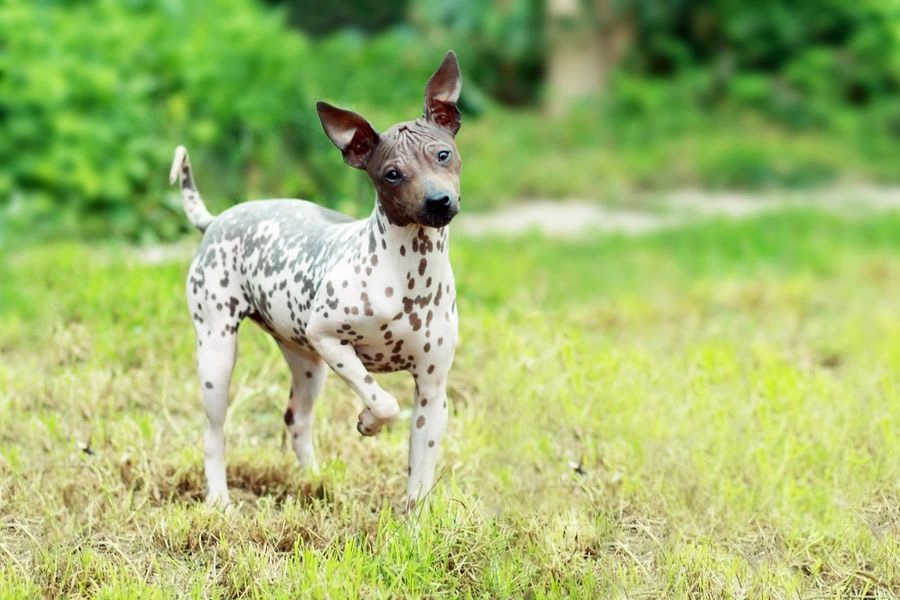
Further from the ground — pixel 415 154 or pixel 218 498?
pixel 415 154

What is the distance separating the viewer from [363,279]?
3596mm

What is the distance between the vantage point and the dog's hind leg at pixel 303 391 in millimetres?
4266

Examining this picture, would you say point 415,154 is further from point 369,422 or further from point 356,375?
point 369,422

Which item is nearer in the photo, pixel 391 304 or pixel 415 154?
pixel 415 154

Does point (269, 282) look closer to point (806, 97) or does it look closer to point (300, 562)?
point (300, 562)

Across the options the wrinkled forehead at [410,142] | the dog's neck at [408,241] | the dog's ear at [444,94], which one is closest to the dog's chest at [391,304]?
the dog's neck at [408,241]

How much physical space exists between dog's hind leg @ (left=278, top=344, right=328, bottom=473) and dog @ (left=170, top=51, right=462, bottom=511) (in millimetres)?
141

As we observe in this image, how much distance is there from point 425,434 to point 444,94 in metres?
1.01

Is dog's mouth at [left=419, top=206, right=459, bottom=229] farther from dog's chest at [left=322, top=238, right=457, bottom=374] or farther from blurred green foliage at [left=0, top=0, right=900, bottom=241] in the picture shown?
blurred green foliage at [left=0, top=0, right=900, bottom=241]

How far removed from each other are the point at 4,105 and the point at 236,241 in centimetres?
515

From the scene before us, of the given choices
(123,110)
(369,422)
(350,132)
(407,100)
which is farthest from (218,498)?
(407,100)

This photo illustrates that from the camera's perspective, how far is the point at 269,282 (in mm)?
3885

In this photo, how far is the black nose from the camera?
3363mm

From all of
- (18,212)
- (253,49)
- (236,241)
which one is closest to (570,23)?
(253,49)
